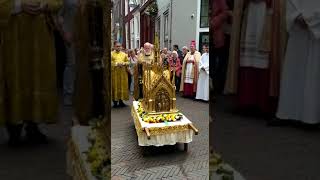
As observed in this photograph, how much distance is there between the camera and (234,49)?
140 centimetres

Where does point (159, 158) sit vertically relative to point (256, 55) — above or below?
below

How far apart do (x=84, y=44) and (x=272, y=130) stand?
0.66 metres

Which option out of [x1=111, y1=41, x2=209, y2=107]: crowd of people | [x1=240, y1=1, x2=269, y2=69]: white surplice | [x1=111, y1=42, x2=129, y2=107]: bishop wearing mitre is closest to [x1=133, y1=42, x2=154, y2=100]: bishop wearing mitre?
[x1=111, y1=41, x2=209, y2=107]: crowd of people

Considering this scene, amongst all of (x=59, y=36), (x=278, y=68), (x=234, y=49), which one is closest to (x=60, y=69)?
(x=59, y=36)

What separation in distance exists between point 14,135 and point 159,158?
3176mm

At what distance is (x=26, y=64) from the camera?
4.20 feet

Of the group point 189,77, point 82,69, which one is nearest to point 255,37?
point 82,69

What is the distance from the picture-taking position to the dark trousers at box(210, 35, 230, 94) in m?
1.44

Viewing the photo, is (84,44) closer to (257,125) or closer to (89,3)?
(89,3)

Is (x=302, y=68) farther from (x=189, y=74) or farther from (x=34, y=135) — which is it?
(x=189, y=74)

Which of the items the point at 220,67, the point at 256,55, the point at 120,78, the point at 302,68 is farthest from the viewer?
the point at 120,78

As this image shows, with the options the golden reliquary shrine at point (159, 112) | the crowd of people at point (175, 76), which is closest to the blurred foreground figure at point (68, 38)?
the golden reliquary shrine at point (159, 112)

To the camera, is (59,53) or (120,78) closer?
(59,53)

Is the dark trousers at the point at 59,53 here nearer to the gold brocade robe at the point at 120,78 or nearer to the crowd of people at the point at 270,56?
the crowd of people at the point at 270,56
